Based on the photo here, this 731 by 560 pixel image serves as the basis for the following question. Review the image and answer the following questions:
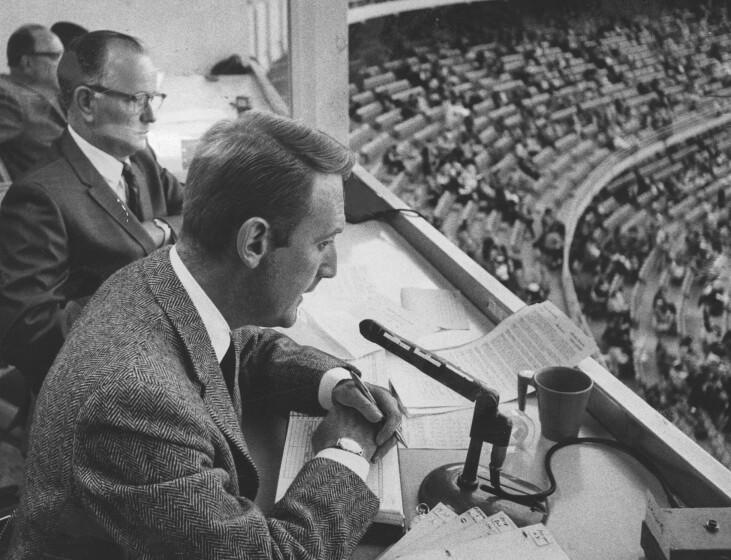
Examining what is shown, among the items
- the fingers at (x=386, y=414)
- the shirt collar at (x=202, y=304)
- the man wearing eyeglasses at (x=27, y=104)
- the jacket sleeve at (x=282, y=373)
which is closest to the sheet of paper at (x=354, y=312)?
the jacket sleeve at (x=282, y=373)

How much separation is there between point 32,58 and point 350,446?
1552 mm

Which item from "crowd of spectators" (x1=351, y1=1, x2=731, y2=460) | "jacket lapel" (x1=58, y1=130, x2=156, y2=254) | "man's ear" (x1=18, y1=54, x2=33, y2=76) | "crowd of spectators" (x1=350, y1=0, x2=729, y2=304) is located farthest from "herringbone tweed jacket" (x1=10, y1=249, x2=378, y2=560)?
"crowd of spectators" (x1=350, y1=0, x2=729, y2=304)

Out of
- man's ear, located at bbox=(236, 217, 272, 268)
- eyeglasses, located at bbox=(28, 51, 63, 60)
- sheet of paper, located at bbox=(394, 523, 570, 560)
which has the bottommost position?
sheet of paper, located at bbox=(394, 523, 570, 560)

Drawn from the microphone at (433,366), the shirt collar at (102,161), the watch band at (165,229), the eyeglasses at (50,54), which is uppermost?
the eyeglasses at (50,54)

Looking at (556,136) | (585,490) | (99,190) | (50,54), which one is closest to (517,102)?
(556,136)

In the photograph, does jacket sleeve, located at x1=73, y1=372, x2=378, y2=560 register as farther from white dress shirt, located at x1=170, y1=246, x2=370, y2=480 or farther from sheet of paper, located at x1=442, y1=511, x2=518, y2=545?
sheet of paper, located at x1=442, y1=511, x2=518, y2=545

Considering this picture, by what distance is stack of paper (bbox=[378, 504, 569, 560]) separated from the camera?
0.98m

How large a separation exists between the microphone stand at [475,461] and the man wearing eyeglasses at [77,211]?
864mm

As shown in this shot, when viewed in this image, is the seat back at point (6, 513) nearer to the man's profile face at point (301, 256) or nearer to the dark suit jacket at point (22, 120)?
the man's profile face at point (301, 256)

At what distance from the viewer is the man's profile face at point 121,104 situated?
5.81 ft

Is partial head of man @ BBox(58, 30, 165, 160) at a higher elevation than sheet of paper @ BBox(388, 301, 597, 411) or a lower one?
higher

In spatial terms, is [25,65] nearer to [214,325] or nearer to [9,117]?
[9,117]

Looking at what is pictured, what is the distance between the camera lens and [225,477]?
0.89 m

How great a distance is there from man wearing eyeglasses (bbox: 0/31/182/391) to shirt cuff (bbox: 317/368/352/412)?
0.67 meters
